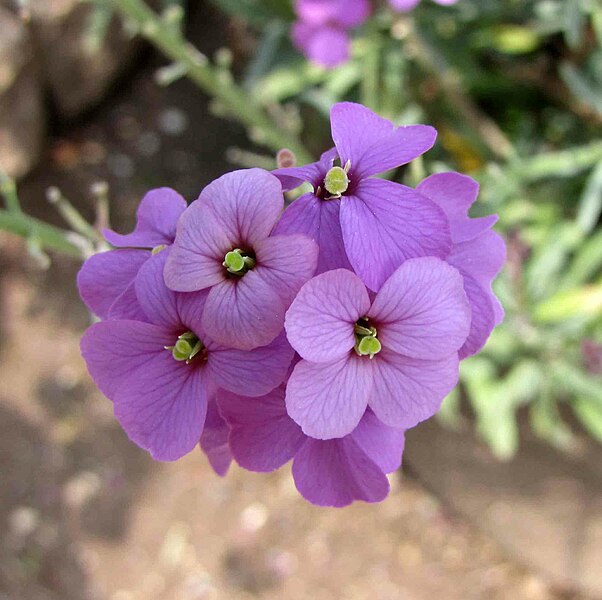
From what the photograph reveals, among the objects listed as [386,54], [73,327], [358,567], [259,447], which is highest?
[259,447]

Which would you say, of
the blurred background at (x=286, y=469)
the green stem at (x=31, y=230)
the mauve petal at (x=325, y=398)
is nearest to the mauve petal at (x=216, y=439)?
the mauve petal at (x=325, y=398)

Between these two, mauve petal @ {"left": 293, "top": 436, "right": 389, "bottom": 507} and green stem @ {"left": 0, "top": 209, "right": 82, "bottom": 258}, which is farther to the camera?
green stem @ {"left": 0, "top": 209, "right": 82, "bottom": 258}

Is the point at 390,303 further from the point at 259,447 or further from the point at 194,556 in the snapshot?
the point at 194,556

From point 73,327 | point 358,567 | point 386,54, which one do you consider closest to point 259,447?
point 386,54

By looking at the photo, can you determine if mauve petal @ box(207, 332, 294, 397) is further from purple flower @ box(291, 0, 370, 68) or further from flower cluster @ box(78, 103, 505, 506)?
purple flower @ box(291, 0, 370, 68)

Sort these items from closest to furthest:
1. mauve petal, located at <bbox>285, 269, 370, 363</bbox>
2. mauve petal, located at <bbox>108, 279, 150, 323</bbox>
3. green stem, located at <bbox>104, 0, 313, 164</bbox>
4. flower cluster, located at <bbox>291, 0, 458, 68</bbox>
Answer: 1. mauve petal, located at <bbox>285, 269, 370, 363</bbox>
2. mauve petal, located at <bbox>108, 279, 150, 323</bbox>
3. green stem, located at <bbox>104, 0, 313, 164</bbox>
4. flower cluster, located at <bbox>291, 0, 458, 68</bbox>

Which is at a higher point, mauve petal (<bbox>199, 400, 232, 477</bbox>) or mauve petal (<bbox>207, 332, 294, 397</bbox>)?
mauve petal (<bbox>207, 332, 294, 397</bbox>)

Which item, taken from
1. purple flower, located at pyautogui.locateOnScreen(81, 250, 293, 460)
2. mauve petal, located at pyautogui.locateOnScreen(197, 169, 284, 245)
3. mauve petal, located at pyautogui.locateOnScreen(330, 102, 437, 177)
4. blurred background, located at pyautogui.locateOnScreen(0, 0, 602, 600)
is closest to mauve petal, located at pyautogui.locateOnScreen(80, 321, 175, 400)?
purple flower, located at pyautogui.locateOnScreen(81, 250, 293, 460)

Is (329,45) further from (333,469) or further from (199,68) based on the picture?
(333,469)
